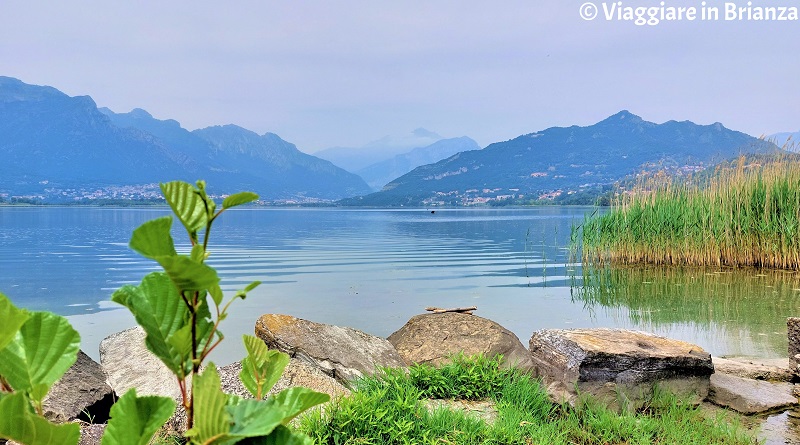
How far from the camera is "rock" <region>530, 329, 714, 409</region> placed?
5473mm

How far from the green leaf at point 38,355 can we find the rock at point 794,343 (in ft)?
Answer: 24.8

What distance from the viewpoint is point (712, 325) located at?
10.7m

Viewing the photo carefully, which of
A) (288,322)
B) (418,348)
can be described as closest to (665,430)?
(418,348)

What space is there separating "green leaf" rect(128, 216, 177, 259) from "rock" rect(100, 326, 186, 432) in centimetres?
488

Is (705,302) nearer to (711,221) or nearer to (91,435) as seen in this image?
(711,221)

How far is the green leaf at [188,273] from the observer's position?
78 centimetres

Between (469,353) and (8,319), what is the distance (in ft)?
19.9

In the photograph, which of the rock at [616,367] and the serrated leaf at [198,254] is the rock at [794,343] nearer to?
the rock at [616,367]

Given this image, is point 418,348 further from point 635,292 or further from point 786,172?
point 786,172

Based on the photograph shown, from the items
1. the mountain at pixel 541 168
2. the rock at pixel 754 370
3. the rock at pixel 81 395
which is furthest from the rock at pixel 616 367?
the mountain at pixel 541 168

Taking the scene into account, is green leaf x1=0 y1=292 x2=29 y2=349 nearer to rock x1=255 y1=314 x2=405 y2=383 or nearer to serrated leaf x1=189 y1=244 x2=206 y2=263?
serrated leaf x1=189 y1=244 x2=206 y2=263

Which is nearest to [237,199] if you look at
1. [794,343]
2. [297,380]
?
[297,380]

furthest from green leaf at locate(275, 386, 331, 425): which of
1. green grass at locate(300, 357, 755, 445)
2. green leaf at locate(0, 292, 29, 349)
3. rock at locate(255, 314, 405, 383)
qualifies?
rock at locate(255, 314, 405, 383)

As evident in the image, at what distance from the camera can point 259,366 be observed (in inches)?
51.1
